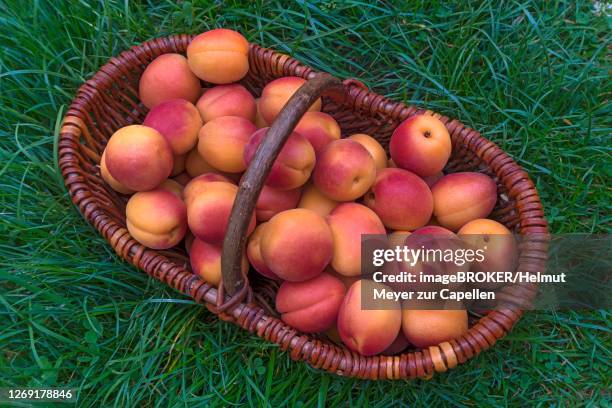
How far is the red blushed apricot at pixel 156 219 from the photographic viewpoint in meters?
1.58

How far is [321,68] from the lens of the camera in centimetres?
217

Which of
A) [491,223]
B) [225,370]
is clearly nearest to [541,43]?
[491,223]

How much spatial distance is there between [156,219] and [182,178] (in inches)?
12.5

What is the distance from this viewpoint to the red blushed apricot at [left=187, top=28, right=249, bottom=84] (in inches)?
69.7

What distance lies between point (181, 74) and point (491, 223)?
1.10m

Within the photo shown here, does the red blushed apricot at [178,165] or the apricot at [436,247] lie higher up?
the apricot at [436,247]

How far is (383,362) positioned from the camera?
1.43 m

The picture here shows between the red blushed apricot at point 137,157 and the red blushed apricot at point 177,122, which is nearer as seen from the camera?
the red blushed apricot at point 137,157

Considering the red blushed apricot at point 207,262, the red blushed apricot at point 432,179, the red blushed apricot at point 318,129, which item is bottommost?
the red blushed apricot at point 207,262

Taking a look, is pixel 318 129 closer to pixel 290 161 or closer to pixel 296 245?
pixel 290 161

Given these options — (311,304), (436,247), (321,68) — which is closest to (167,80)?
(321,68)

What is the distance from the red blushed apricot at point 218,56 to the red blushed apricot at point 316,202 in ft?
1.56

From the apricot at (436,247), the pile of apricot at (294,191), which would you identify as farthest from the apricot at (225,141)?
the apricot at (436,247)

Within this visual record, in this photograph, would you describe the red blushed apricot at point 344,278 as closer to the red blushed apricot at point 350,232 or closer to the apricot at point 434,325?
the red blushed apricot at point 350,232
